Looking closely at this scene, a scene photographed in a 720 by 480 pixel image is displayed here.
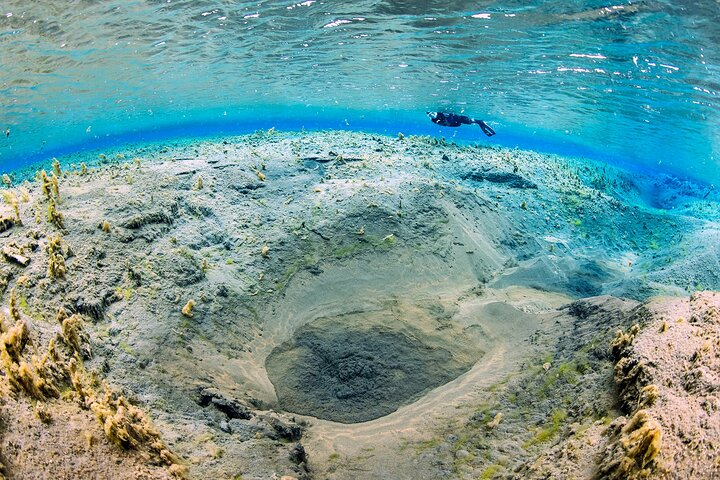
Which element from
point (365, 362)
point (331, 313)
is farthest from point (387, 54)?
point (365, 362)

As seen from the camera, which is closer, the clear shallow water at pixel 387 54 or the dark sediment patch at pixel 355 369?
the dark sediment patch at pixel 355 369

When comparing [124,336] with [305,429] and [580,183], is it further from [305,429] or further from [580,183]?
[580,183]

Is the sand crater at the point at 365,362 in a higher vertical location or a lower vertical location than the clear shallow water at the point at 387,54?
lower

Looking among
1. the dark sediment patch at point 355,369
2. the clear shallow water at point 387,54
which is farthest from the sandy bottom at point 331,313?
the clear shallow water at point 387,54

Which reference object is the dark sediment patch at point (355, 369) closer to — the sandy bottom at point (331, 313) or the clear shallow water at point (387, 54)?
the sandy bottom at point (331, 313)

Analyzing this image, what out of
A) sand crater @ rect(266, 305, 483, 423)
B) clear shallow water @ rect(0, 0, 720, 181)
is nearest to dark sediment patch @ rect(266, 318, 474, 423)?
sand crater @ rect(266, 305, 483, 423)

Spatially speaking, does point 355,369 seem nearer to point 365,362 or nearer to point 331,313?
point 365,362
